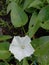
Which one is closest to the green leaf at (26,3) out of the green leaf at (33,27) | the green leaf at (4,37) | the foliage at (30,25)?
the foliage at (30,25)

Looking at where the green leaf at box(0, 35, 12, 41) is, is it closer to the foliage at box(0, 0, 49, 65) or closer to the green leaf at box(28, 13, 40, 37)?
the foliage at box(0, 0, 49, 65)

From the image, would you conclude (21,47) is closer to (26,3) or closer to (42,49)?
(42,49)

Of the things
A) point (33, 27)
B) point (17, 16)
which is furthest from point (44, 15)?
point (17, 16)

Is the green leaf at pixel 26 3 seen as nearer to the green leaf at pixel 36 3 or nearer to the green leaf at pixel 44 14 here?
the green leaf at pixel 36 3

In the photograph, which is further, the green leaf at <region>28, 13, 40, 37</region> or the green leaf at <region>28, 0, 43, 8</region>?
the green leaf at <region>28, 0, 43, 8</region>

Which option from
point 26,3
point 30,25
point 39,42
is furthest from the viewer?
point 26,3

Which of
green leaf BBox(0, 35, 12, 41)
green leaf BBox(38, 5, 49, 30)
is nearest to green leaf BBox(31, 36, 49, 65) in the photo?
green leaf BBox(38, 5, 49, 30)

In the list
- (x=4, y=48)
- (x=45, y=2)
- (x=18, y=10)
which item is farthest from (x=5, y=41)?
(x=45, y=2)
